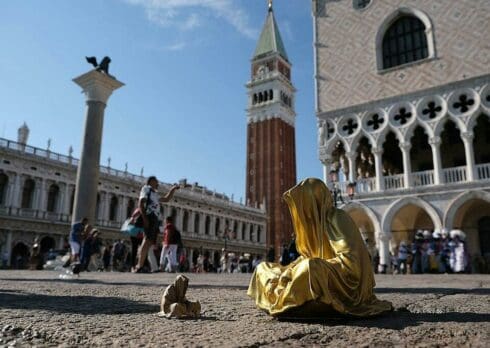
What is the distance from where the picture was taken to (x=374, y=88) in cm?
1494

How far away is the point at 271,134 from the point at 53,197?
97.1ft

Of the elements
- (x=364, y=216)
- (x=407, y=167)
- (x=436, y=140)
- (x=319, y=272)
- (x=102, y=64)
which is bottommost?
(x=319, y=272)

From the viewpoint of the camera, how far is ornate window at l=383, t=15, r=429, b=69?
1473cm

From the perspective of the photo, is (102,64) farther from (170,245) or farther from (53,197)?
(53,197)

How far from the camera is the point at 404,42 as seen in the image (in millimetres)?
15047

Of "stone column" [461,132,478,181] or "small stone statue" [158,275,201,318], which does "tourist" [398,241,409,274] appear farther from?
"small stone statue" [158,275,201,318]

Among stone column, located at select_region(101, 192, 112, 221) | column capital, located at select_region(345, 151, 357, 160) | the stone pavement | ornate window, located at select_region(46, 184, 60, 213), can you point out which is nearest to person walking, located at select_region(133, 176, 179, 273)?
the stone pavement

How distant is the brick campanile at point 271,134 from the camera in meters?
50.3

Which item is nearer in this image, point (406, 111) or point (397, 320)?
point (397, 320)

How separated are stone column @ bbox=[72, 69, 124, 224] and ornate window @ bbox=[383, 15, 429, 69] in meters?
10.3

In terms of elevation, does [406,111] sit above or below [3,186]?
above

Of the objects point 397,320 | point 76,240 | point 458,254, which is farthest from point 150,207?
point 458,254

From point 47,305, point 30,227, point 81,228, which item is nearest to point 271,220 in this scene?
point 30,227

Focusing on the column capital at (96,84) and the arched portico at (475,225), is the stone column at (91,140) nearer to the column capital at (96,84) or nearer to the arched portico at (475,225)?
the column capital at (96,84)
